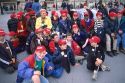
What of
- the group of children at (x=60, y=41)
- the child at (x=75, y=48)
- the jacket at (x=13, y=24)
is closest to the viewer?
the group of children at (x=60, y=41)

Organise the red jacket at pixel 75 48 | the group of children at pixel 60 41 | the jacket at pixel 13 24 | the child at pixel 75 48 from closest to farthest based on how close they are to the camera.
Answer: the group of children at pixel 60 41 < the child at pixel 75 48 < the red jacket at pixel 75 48 < the jacket at pixel 13 24

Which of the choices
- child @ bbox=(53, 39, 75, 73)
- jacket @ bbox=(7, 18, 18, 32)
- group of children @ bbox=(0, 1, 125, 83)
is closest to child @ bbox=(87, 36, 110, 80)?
group of children @ bbox=(0, 1, 125, 83)

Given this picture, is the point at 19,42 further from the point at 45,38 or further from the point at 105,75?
the point at 105,75

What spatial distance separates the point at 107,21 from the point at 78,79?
238cm

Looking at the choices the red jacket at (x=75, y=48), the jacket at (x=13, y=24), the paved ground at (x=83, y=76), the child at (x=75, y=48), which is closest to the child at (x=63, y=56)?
the paved ground at (x=83, y=76)

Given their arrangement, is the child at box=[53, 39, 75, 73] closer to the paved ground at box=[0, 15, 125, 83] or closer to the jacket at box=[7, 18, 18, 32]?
the paved ground at box=[0, 15, 125, 83]

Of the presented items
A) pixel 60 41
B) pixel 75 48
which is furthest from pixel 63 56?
pixel 75 48

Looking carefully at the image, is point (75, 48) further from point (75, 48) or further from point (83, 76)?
point (83, 76)

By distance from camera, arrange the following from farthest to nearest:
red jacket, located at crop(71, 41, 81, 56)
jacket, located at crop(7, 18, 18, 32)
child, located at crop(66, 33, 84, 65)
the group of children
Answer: jacket, located at crop(7, 18, 18, 32), red jacket, located at crop(71, 41, 81, 56), child, located at crop(66, 33, 84, 65), the group of children

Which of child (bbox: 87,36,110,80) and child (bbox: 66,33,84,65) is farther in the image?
child (bbox: 66,33,84,65)

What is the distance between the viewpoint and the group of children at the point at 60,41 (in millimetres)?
6859

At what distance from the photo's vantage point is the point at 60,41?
22.5 ft

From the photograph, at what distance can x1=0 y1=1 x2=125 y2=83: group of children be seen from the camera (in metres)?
6.86

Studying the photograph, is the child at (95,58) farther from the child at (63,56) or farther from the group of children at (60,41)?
the child at (63,56)
